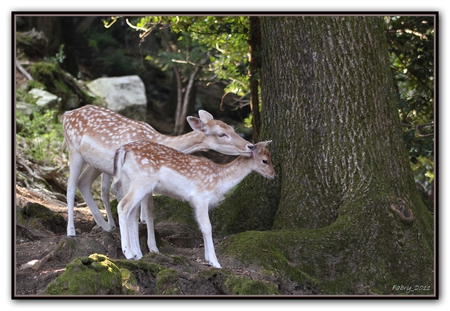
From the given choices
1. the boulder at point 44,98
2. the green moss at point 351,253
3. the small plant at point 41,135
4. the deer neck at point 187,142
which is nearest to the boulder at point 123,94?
the boulder at point 44,98

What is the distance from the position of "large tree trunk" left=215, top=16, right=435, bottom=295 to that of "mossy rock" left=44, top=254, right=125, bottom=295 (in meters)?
1.45

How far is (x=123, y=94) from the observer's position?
17.4 metres

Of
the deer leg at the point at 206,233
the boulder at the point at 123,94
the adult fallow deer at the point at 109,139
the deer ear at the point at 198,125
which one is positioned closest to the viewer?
the deer leg at the point at 206,233

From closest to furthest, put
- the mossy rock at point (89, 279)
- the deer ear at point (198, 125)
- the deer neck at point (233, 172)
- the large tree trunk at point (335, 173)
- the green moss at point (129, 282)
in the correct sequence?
1. the mossy rock at point (89, 279)
2. the green moss at point (129, 282)
3. the large tree trunk at point (335, 173)
4. the deer neck at point (233, 172)
5. the deer ear at point (198, 125)

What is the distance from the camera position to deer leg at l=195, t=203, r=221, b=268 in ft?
19.3

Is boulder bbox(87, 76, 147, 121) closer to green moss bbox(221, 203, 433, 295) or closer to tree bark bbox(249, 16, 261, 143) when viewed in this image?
tree bark bbox(249, 16, 261, 143)

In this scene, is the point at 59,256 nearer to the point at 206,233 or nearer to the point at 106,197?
the point at 206,233

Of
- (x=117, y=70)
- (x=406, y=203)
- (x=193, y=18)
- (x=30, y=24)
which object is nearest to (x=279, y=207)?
(x=406, y=203)

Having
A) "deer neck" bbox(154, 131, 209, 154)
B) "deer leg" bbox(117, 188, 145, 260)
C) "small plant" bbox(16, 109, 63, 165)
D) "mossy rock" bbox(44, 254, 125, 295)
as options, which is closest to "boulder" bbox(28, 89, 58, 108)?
"small plant" bbox(16, 109, 63, 165)

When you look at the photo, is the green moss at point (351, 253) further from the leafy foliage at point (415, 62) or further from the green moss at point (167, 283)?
the leafy foliage at point (415, 62)

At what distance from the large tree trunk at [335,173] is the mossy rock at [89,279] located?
145 centimetres

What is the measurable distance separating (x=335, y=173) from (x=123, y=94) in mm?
11566

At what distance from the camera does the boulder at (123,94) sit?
16.8m

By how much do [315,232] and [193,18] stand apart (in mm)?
5184
